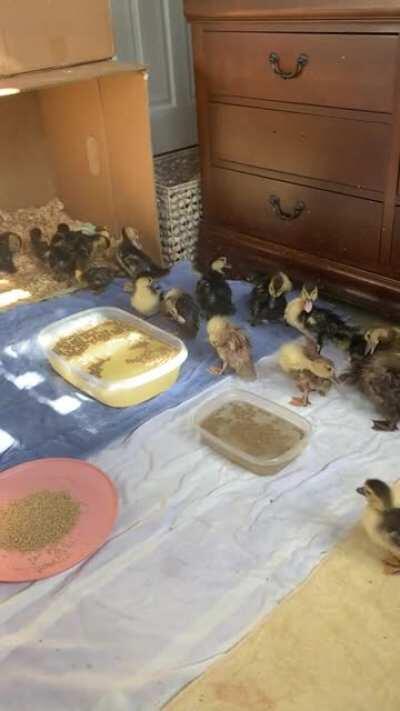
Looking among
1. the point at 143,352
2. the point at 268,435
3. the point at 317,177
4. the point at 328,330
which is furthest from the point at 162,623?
the point at 317,177

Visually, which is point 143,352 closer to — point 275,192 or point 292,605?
point 275,192

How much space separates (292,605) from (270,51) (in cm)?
156

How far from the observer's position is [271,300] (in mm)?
2059

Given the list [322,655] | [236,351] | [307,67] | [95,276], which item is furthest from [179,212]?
[322,655]

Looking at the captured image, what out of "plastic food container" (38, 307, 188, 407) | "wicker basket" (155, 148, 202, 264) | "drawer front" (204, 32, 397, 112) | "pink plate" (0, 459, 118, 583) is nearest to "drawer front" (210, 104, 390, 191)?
"drawer front" (204, 32, 397, 112)

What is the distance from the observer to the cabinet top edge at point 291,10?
166 cm

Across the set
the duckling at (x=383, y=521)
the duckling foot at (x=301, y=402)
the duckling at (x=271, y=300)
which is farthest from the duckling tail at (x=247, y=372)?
the duckling at (x=383, y=521)

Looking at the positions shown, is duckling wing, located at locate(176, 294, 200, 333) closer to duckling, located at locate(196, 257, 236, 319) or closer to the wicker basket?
duckling, located at locate(196, 257, 236, 319)

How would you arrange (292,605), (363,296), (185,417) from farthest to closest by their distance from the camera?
(363,296)
(185,417)
(292,605)

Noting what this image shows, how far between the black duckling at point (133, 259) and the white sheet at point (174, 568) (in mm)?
795

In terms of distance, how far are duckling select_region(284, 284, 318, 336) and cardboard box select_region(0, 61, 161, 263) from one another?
74 cm

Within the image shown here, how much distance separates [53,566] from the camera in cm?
130

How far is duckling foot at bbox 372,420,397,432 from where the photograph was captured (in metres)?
1.63

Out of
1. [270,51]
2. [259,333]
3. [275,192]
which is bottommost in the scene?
[259,333]
